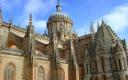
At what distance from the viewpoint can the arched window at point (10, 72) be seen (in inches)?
1102

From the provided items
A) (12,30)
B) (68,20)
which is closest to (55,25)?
(68,20)

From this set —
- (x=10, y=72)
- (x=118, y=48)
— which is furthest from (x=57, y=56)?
(x=118, y=48)

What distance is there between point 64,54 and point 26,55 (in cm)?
1406

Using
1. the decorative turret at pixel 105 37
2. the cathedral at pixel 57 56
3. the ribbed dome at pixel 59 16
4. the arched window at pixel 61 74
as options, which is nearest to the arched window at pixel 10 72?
the cathedral at pixel 57 56

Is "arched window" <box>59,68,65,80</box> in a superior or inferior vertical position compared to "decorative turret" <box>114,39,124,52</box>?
inferior

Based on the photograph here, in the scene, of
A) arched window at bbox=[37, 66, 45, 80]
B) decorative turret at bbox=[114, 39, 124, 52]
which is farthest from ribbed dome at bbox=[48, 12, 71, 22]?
arched window at bbox=[37, 66, 45, 80]

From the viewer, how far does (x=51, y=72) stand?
3469cm

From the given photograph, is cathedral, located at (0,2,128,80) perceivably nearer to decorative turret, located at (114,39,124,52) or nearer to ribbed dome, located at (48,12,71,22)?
decorative turret, located at (114,39,124,52)

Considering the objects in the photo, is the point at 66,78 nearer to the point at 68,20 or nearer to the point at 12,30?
the point at 12,30

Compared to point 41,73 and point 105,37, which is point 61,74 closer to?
point 41,73

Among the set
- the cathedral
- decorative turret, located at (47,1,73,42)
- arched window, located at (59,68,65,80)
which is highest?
decorative turret, located at (47,1,73,42)

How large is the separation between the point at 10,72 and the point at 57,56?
9.26 meters

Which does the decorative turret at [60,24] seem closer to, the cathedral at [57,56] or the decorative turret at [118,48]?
the cathedral at [57,56]

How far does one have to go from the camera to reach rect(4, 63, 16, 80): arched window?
91.8ft
